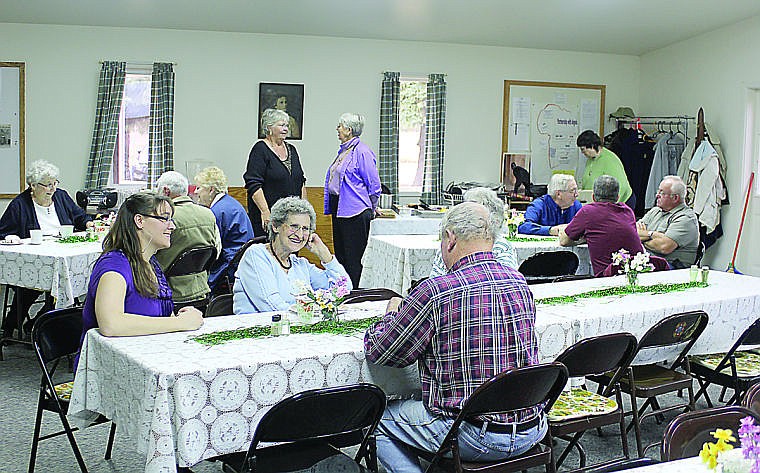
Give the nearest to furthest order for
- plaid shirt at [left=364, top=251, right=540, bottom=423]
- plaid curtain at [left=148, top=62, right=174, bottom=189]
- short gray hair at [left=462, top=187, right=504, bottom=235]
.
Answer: plaid shirt at [left=364, top=251, right=540, bottom=423] → short gray hair at [left=462, top=187, right=504, bottom=235] → plaid curtain at [left=148, top=62, right=174, bottom=189]

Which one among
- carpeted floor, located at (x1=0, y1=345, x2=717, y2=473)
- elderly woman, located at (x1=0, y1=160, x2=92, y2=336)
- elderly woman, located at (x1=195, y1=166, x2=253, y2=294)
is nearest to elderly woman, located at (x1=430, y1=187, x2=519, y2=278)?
carpeted floor, located at (x1=0, y1=345, x2=717, y2=473)

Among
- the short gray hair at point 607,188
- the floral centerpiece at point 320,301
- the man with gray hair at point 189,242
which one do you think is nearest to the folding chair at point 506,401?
the floral centerpiece at point 320,301

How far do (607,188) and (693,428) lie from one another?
3604 mm

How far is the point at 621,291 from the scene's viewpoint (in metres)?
4.52

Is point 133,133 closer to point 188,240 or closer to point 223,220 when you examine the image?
point 223,220

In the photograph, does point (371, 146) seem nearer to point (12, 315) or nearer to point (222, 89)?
point (222, 89)

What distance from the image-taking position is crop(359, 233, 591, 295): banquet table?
6.09 m

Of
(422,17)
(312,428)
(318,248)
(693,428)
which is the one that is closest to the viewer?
(693,428)

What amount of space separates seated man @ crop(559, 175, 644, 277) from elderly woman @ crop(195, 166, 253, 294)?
7.64 feet

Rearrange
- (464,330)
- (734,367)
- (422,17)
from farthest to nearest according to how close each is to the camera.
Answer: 1. (422,17)
2. (734,367)
3. (464,330)

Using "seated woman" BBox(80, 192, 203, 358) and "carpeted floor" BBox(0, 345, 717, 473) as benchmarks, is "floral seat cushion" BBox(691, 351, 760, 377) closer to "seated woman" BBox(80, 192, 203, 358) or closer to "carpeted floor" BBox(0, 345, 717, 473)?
"carpeted floor" BBox(0, 345, 717, 473)

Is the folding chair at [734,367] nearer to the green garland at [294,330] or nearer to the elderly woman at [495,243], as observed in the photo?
the elderly woman at [495,243]

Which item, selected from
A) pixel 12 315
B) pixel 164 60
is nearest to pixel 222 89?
pixel 164 60

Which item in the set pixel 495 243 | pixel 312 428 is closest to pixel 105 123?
pixel 495 243
